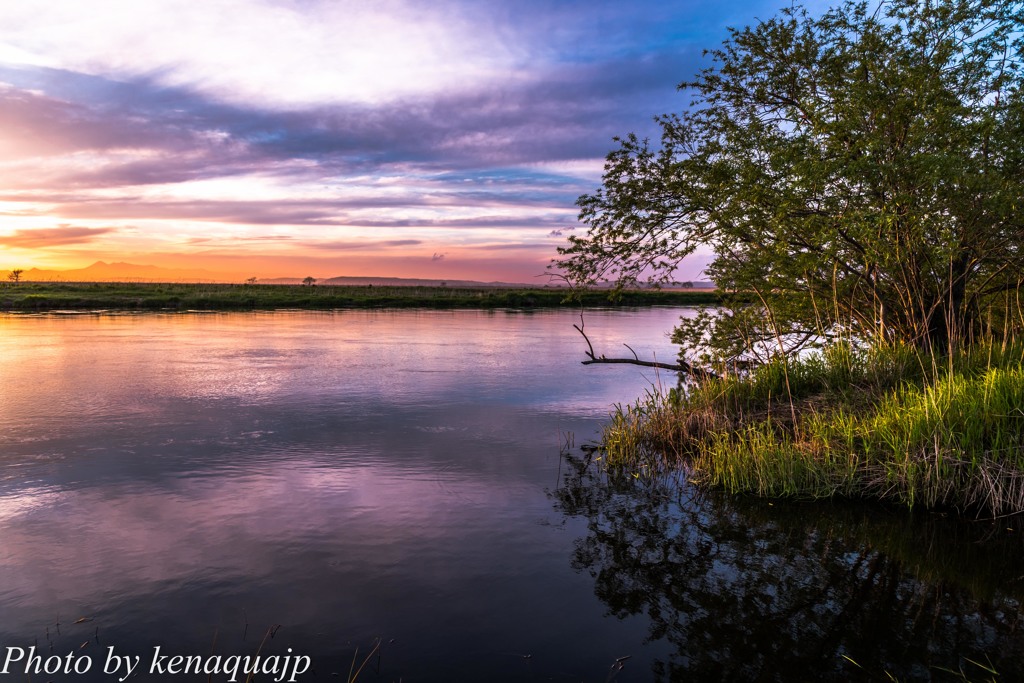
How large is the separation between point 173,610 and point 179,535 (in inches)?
88.3

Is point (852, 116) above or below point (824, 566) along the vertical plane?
above

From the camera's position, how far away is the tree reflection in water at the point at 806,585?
20.6ft

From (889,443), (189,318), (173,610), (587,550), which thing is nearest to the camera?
(173,610)

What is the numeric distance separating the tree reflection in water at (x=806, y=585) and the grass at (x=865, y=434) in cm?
47

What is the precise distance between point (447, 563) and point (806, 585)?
175 inches

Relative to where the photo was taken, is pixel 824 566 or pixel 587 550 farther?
pixel 587 550

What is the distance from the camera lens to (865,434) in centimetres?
1077

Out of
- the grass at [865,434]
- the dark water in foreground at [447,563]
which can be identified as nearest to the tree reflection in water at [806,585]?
the dark water in foreground at [447,563]

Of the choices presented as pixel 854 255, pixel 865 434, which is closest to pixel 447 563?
pixel 865 434

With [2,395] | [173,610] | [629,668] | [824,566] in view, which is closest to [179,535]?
[173,610]

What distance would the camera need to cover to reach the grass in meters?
9.98

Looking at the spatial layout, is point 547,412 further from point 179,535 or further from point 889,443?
point 179,535

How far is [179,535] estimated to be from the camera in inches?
356

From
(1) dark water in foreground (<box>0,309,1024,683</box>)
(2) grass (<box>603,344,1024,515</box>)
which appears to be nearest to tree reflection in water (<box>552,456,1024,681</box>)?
(1) dark water in foreground (<box>0,309,1024,683</box>)
